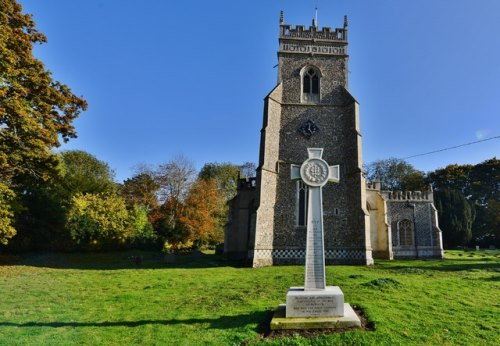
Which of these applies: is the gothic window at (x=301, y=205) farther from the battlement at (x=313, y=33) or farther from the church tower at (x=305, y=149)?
the battlement at (x=313, y=33)

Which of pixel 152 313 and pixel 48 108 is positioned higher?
pixel 48 108

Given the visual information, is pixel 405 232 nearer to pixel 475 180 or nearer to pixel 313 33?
pixel 313 33

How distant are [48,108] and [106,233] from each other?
43.5ft

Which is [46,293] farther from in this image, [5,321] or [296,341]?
[296,341]

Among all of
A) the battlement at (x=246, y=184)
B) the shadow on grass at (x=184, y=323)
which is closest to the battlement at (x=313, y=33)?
the battlement at (x=246, y=184)

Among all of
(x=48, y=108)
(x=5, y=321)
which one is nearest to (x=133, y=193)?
(x=48, y=108)

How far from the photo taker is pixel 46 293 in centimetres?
1092

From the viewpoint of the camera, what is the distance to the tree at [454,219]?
40.4 metres

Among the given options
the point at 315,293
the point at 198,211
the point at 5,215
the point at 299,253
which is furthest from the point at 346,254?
the point at 5,215

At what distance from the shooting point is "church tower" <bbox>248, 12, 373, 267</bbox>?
1995 centimetres

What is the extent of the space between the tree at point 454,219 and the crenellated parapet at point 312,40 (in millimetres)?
27592

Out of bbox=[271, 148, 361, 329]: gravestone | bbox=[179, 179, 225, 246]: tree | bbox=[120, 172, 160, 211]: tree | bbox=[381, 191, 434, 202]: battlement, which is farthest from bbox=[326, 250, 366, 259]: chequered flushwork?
bbox=[120, 172, 160, 211]: tree

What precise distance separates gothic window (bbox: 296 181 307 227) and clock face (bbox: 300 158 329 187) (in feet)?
41.3

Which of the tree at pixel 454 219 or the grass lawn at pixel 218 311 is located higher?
the tree at pixel 454 219
